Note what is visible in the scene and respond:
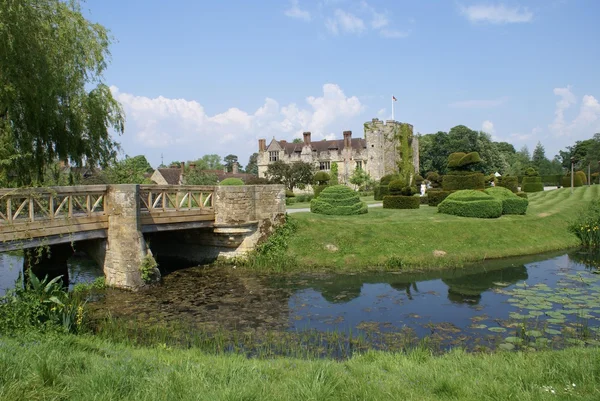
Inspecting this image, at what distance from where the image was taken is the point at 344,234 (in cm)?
1772

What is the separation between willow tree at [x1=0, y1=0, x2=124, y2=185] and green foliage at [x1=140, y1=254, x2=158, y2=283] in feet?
11.9

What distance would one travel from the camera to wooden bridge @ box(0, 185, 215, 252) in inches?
398

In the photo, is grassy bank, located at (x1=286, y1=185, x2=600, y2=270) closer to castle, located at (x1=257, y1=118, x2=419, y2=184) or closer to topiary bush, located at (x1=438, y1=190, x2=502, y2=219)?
topiary bush, located at (x1=438, y1=190, x2=502, y2=219)

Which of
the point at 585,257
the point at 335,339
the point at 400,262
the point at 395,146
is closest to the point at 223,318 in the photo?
the point at 335,339

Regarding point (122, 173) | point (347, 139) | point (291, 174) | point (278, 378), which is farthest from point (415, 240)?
point (347, 139)

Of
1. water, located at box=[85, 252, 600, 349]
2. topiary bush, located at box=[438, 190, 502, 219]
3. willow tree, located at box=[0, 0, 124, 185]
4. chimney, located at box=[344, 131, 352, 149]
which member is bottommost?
water, located at box=[85, 252, 600, 349]

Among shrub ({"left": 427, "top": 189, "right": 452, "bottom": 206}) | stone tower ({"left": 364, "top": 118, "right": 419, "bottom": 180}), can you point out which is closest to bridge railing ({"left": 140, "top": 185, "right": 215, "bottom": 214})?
shrub ({"left": 427, "top": 189, "right": 452, "bottom": 206})

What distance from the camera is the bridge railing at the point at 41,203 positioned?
1009 cm

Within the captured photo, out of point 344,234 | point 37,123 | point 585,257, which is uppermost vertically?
point 37,123

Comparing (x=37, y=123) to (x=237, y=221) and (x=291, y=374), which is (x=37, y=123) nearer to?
(x=237, y=221)

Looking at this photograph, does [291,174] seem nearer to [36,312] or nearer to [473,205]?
[473,205]

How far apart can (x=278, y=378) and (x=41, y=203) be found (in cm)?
872

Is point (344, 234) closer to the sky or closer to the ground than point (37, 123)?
closer to the ground

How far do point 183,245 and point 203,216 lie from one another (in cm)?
275
